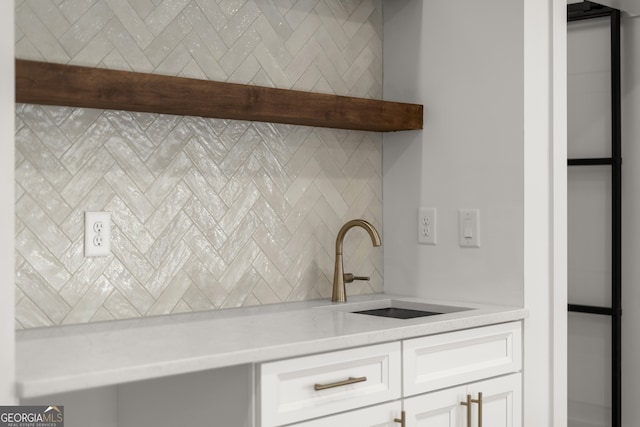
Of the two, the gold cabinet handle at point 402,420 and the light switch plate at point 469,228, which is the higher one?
the light switch plate at point 469,228

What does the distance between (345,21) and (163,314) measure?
124cm

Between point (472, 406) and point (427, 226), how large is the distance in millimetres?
704

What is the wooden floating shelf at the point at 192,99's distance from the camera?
1936 millimetres

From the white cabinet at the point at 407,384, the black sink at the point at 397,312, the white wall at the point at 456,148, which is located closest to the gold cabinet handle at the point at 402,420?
the white cabinet at the point at 407,384

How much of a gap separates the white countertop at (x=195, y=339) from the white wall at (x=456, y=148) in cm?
23

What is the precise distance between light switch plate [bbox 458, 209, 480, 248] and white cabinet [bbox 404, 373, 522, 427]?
47cm

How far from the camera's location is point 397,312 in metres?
2.71

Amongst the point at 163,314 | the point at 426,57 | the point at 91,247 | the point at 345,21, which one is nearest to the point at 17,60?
the point at 91,247

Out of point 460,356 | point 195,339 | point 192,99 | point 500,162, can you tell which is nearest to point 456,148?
point 500,162

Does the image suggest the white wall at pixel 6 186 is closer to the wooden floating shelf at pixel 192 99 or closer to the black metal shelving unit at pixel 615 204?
the wooden floating shelf at pixel 192 99

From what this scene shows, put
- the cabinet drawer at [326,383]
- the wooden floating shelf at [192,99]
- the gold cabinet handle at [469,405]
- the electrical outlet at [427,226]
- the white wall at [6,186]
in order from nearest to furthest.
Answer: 1. the white wall at [6,186]
2. the cabinet drawer at [326,383]
3. the wooden floating shelf at [192,99]
4. the gold cabinet handle at [469,405]
5. the electrical outlet at [427,226]

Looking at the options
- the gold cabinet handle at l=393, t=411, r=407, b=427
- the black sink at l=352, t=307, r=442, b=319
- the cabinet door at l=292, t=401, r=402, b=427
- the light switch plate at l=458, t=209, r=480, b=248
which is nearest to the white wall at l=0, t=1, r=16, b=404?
the cabinet door at l=292, t=401, r=402, b=427

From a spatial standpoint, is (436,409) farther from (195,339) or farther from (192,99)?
(192,99)

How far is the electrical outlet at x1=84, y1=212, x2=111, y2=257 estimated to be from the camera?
2.16 m
